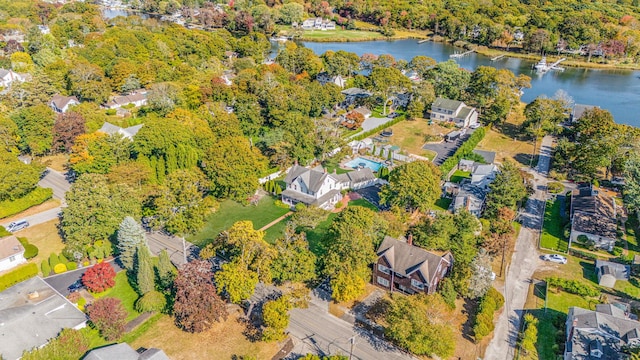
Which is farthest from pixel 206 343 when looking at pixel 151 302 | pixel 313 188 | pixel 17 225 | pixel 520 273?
pixel 17 225

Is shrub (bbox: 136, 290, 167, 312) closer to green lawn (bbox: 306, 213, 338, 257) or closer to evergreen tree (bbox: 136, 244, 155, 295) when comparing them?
evergreen tree (bbox: 136, 244, 155, 295)

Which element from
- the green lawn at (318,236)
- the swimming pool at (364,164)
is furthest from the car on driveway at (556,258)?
the swimming pool at (364,164)

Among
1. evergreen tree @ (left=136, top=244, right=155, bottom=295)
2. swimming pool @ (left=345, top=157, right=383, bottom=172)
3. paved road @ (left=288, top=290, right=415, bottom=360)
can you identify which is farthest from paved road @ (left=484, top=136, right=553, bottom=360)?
evergreen tree @ (left=136, top=244, right=155, bottom=295)

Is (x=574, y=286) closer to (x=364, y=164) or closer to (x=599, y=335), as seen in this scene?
(x=599, y=335)

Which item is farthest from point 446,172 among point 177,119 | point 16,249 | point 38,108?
point 38,108

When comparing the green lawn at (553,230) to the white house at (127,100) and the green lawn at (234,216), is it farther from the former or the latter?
the white house at (127,100)
